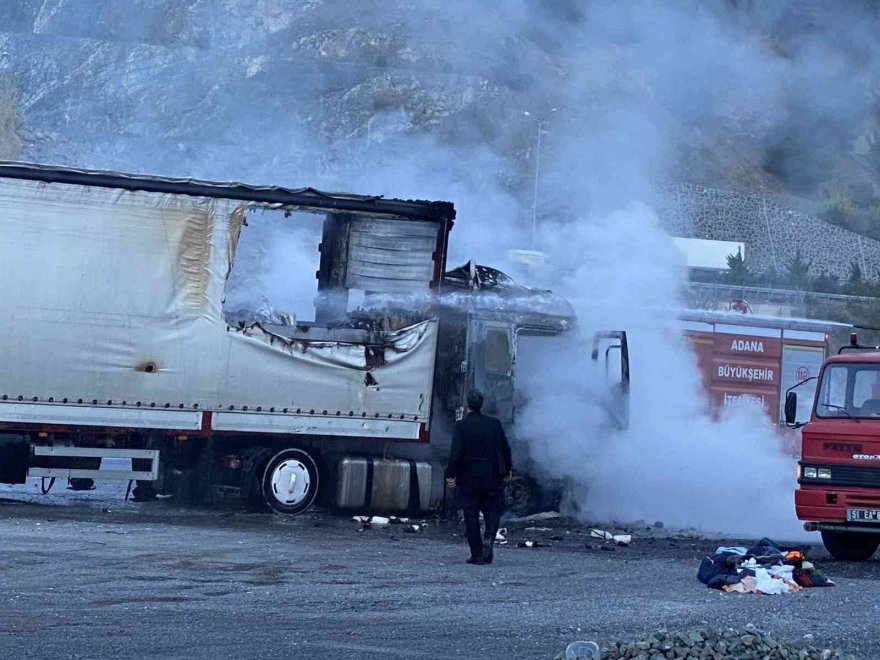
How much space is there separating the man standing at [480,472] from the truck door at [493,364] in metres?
3.78

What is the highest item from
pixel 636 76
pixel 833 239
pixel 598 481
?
pixel 636 76

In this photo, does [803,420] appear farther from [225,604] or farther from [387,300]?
[225,604]

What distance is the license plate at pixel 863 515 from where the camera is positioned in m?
11.4

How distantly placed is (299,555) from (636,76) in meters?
66.3

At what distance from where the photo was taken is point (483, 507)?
10906mm

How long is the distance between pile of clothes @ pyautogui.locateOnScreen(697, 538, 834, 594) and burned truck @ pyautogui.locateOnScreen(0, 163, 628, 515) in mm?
4746

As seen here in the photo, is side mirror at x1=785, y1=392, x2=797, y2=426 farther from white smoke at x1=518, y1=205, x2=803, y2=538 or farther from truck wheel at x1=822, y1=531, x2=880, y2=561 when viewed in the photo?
white smoke at x1=518, y1=205, x2=803, y2=538

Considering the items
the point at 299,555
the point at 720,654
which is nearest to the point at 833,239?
the point at 299,555

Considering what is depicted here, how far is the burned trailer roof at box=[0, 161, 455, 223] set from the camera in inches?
509

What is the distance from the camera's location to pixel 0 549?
10055 millimetres

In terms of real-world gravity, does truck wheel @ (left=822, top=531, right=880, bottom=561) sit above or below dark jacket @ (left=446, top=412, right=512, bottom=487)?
below

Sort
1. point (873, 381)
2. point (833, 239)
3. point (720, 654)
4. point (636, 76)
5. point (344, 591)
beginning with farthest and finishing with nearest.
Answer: point (636, 76), point (833, 239), point (873, 381), point (344, 591), point (720, 654)

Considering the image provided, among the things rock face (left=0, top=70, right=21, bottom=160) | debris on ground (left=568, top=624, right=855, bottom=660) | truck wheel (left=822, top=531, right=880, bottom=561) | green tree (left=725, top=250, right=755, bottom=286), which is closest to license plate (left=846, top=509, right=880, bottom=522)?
truck wheel (left=822, top=531, right=880, bottom=561)

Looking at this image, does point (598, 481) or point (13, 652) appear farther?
point (598, 481)
